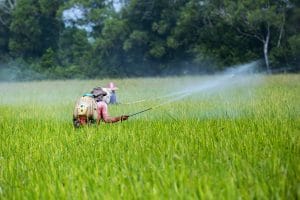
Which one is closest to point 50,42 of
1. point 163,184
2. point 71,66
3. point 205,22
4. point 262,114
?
point 71,66

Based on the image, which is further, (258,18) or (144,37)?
(144,37)

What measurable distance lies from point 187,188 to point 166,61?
3397 centimetres

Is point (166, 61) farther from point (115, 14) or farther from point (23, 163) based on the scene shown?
point (23, 163)

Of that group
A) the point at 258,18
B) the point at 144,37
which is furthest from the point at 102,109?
the point at 144,37

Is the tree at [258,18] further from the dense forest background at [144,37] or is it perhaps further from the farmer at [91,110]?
the farmer at [91,110]

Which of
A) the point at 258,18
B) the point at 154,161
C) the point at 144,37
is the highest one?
the point at 258,18

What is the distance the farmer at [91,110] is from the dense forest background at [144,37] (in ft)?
74.3

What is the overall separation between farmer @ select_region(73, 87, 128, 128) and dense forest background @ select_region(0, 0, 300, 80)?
22658 mm

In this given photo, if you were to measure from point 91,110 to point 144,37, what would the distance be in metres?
29.5

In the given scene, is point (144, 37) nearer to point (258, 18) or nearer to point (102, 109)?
point (258, 18)

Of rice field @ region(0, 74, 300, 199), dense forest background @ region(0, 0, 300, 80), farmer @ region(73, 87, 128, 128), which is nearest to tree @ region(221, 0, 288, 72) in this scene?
dense forest background @ region(0, 0, 300, 80)

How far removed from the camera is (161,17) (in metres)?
36.1

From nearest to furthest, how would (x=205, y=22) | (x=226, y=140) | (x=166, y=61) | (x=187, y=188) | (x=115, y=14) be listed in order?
(x=187, y=188), (x=226, y=140), (x=205, y=22), (x=166, y=61), (x=115, y=14)

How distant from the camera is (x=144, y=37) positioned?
3541 centimetres
